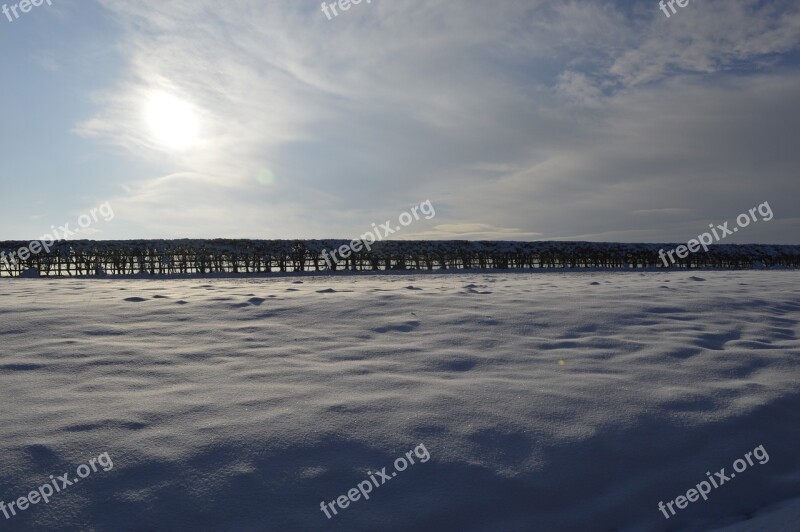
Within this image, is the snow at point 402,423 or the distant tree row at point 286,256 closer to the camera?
the snow at point 402,423

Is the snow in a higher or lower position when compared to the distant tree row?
lower

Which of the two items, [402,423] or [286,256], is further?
[286,256]

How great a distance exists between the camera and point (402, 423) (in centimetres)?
263

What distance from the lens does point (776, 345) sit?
4043mm

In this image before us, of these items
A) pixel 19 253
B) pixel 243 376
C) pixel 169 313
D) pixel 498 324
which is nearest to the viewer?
pixel 243 376

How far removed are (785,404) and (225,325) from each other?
4327mm

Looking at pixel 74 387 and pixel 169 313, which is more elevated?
pixel 169 313

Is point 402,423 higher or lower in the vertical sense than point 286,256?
lower

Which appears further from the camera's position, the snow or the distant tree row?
the distant tree row

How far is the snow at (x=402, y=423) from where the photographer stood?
2.15 metres

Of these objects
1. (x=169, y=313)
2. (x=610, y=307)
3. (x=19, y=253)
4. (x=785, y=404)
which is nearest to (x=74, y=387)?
(x=169, y=313)

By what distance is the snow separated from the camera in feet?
7.04

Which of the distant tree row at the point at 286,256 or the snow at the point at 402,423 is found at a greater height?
the distant tree row at the point at 286,256

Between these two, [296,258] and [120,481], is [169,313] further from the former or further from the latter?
[296,258]
